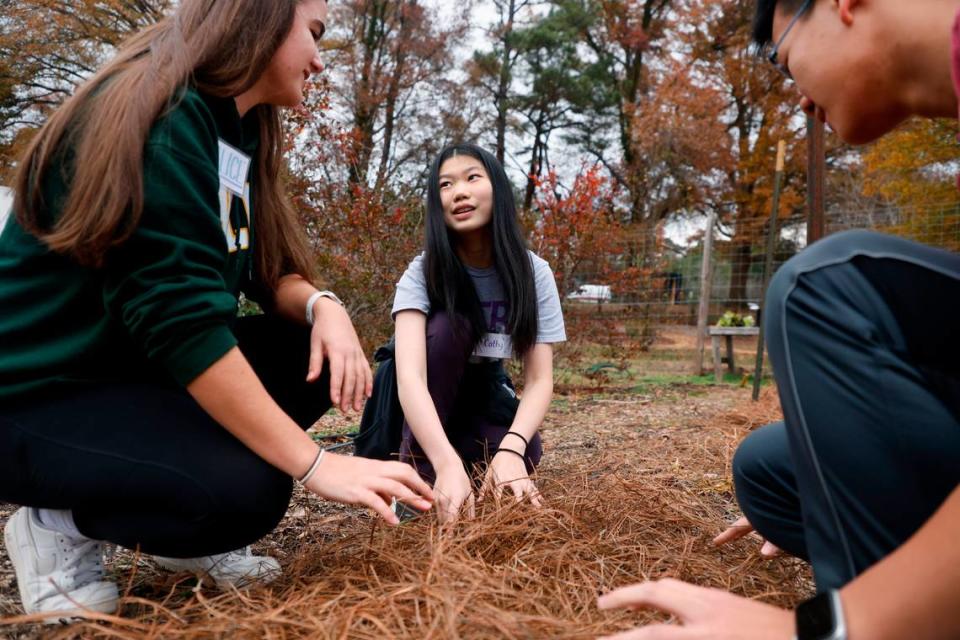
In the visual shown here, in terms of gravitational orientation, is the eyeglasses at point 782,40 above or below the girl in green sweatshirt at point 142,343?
above

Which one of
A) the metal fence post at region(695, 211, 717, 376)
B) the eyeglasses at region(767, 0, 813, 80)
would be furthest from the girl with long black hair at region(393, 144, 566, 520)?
the metal fence post at region(695, 211, 717, 376)

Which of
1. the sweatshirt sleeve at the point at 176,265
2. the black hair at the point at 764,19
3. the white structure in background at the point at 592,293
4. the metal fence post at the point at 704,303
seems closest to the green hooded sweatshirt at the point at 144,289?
the sweatshirt sleeve at the point at 176,265

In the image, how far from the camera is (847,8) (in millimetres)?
864

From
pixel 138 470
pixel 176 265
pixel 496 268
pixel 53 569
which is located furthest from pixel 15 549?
pixel 496 268

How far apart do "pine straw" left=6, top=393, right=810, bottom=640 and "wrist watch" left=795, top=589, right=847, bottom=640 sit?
34 centimetres

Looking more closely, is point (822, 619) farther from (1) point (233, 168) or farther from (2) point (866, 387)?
(1) point (233, 168)

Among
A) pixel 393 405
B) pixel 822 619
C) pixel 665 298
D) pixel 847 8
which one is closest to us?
pixel 822 619

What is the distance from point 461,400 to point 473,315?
30 centimetres

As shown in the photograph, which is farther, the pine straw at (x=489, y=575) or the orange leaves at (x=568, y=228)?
the orange leaves at (x=568, y=228)

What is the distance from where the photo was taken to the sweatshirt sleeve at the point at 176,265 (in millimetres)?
996

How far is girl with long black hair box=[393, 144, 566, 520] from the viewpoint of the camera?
1933mm

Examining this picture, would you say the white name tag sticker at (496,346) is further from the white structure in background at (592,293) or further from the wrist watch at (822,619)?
the white structure in background at (592,293)

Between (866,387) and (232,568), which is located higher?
(866,387)

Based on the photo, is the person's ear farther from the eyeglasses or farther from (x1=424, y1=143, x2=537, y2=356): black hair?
(x1=424, y1=143, x2=537, y2=356): black hair
